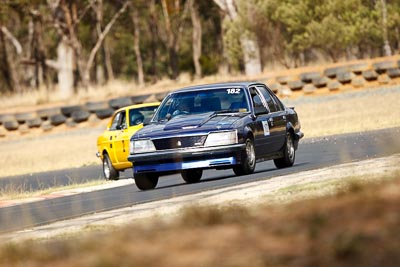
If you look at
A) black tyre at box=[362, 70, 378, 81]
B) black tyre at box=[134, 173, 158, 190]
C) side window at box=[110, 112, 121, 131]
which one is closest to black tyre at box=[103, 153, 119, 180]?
side window at box=[110, 112, 121, 131]

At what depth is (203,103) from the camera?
17.6 metres

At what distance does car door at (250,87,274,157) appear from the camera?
1738 centimetres

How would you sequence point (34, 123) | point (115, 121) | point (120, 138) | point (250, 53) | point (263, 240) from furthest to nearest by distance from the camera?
point (250, 53) < point (34, 123) < point (115, 121) < point (120, 138) < point (263, 240)

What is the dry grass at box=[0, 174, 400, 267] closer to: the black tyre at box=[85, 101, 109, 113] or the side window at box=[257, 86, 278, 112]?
the side window at box=[257, 86, 278, 112]

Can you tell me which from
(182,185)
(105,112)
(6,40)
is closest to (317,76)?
(105,112)

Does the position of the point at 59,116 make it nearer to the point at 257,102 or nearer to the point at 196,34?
the point at 257,102

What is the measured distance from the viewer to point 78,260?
297 inches

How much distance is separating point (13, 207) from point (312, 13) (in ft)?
111

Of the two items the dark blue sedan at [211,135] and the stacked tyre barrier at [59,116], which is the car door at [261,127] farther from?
the stacked tyre barrier at [59,116]

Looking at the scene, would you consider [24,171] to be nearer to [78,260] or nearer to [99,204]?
[99,204]

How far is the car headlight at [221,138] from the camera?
16.5 m

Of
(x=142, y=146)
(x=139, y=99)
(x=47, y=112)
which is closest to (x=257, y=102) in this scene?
(x=142, y=146)

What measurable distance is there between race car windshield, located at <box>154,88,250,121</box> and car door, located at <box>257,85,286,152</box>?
0.65 m

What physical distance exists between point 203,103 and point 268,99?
1534 millimetres
